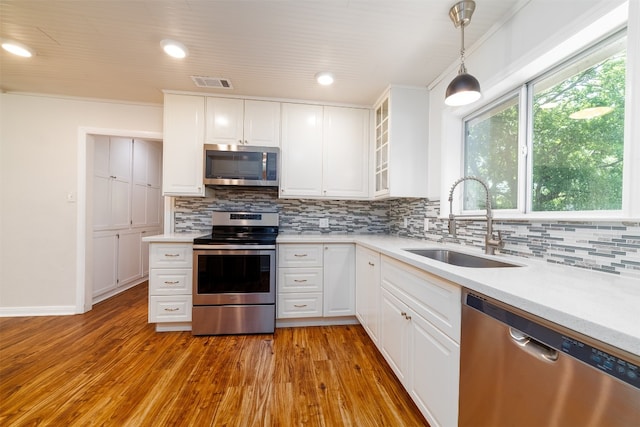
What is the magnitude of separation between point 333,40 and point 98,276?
3638 millimetres

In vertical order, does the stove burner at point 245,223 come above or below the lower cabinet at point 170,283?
above

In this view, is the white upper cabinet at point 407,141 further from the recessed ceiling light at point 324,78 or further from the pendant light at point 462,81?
the pendant light at point 462,81

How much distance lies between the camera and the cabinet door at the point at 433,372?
99 centimetres

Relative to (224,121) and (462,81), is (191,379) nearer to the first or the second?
(224,121)

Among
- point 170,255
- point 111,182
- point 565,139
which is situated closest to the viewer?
point 565,139

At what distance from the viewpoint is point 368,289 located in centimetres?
202

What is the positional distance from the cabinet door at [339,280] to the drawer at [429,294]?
31.9 inches

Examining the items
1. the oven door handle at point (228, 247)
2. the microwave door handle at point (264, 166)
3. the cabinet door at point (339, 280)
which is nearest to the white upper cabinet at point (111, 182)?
the oven door handle at point (228, 247)

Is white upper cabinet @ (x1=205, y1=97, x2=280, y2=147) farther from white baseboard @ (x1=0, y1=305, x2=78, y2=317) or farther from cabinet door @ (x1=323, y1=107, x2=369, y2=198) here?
white baseboard @ (x1=0, y1=305, x2=78, y2=317)

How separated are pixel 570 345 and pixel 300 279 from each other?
196cm

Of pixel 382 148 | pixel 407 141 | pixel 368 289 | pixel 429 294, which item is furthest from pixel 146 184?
pixel 429 294

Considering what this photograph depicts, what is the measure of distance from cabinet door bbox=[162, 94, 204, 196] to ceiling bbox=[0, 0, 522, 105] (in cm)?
18

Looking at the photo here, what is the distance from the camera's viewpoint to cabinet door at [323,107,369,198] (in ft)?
8.70

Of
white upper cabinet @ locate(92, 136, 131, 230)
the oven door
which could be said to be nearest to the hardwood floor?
the oven door
